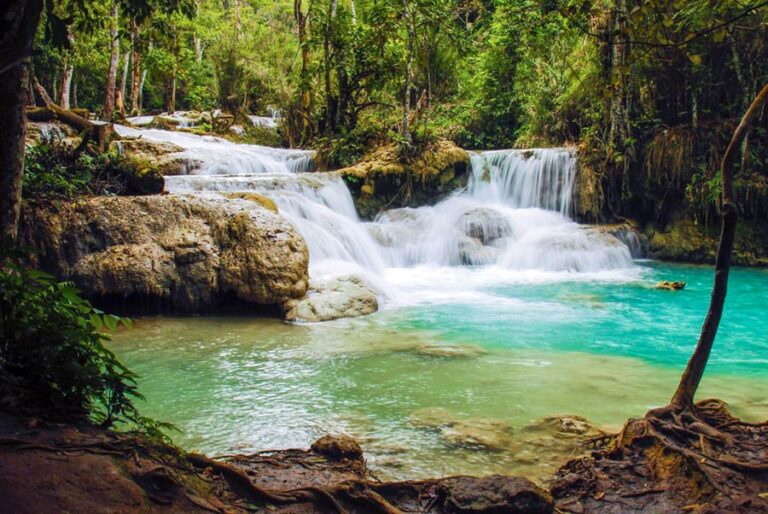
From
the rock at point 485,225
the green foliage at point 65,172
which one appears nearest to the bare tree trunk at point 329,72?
the rock at point 485,225

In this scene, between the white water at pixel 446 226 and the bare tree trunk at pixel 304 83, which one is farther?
the bare tree trunk at pixel 304 83

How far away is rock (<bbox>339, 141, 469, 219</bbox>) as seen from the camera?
1454 cm

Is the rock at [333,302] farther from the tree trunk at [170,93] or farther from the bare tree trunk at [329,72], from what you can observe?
the tree trunk at [170,93]

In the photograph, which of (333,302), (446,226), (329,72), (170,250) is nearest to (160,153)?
(329,72)

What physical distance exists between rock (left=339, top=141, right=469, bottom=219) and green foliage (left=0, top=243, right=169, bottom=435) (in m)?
11.7

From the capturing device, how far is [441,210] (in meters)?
15.1

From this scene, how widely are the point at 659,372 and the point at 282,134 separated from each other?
53.8 feet

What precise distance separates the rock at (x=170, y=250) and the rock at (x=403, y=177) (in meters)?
5.73

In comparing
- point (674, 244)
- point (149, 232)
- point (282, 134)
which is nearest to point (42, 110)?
point (149, 232)

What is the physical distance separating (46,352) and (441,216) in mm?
12427

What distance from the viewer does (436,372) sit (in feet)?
19.8

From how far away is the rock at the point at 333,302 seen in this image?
27.1 ft

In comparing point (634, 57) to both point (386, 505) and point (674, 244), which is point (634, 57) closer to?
point (386, 505)

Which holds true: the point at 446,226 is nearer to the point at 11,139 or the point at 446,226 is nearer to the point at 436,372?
the point at 436,372
